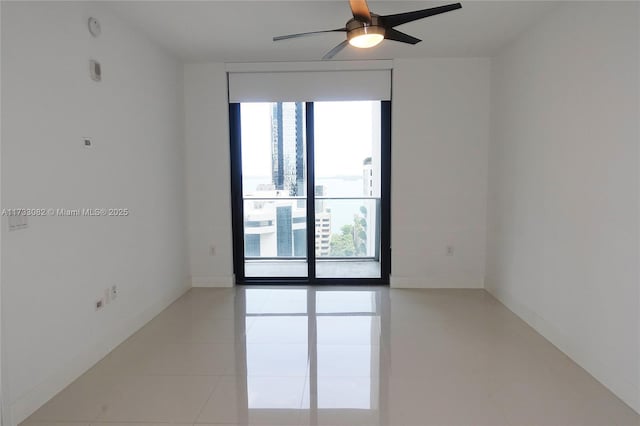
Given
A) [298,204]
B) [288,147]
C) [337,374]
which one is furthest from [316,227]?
[337,374]

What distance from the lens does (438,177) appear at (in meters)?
4.55

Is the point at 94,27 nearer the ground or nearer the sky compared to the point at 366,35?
nearer the sky

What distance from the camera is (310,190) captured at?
15.6 ft

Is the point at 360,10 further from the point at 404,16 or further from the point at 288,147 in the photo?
the point at 288,147

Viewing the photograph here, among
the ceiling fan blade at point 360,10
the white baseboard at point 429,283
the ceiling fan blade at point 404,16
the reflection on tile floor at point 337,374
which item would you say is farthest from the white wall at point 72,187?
the white baseboard at point 429,283

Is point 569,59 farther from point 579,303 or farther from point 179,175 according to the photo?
point 179,175

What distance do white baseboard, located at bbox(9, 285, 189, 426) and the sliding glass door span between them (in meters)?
1.59

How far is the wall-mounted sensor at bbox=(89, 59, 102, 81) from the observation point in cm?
279

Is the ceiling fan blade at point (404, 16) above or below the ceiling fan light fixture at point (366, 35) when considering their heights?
above

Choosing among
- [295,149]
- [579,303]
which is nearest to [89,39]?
[295,149]

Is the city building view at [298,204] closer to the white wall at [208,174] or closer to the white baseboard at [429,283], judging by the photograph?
the white wall at [208,174]

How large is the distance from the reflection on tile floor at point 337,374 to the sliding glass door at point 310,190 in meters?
1.12

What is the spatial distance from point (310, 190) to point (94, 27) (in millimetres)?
2650

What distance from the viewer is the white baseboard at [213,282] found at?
4.77m
